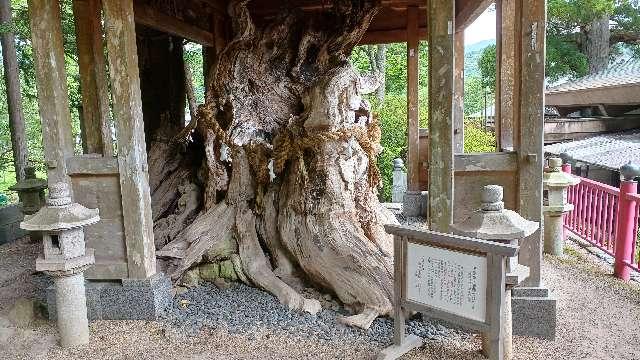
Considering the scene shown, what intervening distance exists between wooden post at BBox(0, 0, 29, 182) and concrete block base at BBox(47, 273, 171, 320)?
619cm

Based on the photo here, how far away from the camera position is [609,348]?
12.2 feet

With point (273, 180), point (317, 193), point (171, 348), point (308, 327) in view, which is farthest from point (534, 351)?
point (273, 180)

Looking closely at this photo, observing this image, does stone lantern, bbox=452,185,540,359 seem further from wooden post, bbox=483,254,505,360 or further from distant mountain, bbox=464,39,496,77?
distant mountain, bbox=464,39,496,77

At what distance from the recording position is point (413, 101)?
8.06 meters

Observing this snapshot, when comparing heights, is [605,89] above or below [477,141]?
above

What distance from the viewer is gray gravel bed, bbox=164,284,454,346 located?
13.0 feet

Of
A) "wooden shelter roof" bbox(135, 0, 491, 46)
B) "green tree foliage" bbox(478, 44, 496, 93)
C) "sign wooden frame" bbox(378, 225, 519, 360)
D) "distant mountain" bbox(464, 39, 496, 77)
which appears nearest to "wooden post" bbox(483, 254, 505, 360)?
"sign wooden frame" bbox(378, 225, 519, 360)

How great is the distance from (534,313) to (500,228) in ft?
3.82

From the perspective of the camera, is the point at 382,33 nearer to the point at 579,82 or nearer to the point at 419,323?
the point at 419,323

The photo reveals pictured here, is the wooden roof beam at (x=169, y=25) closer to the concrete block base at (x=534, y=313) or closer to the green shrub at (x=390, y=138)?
the concrete block base at (x=534, y=313)

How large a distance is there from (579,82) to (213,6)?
12.5 metres

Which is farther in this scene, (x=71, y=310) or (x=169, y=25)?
(x=169, y=25)

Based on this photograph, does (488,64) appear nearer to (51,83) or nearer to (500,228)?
(500,228)

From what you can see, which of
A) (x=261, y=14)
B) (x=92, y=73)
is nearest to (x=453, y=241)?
(x=92, y=73)
